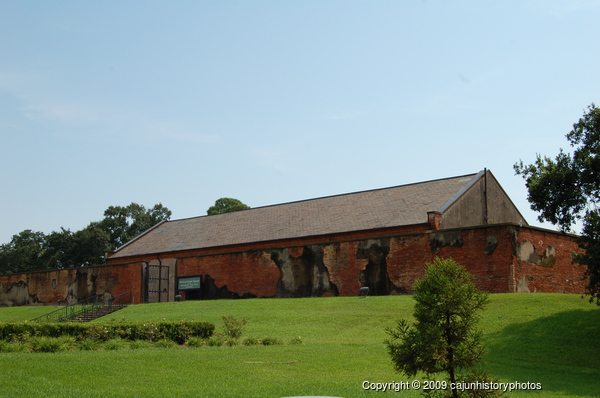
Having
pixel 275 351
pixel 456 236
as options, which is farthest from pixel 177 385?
pixel 456 236

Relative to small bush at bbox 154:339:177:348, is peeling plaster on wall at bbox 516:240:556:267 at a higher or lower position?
higher

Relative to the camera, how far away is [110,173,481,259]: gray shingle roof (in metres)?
31.7

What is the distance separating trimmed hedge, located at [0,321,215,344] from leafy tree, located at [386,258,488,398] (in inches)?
401

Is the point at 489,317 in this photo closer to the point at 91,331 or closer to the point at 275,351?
the point at 275,351

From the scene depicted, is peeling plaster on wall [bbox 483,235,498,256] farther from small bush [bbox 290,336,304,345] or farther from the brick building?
small bush [bbox 290,336,304,345]

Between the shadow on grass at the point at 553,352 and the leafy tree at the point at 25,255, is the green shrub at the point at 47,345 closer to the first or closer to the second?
the shadow on grass at the point at 553,352

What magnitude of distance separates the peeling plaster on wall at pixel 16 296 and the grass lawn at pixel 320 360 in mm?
20591

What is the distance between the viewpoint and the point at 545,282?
2506 cm

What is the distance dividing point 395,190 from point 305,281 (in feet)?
30.1

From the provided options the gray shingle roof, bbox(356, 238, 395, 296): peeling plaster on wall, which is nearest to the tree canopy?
the gray shingle roof

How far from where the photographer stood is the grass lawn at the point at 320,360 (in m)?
10.7

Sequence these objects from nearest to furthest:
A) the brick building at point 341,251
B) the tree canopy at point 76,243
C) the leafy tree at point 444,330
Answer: the leafy tree at point 444,330, the brick building at point 341,251, the tree canopy at point 76,243

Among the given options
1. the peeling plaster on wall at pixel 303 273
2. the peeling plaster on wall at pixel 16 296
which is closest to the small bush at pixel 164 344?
the peeling plaster on wall at pixel 303 273

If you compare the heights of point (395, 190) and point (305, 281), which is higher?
point (395, 190)
